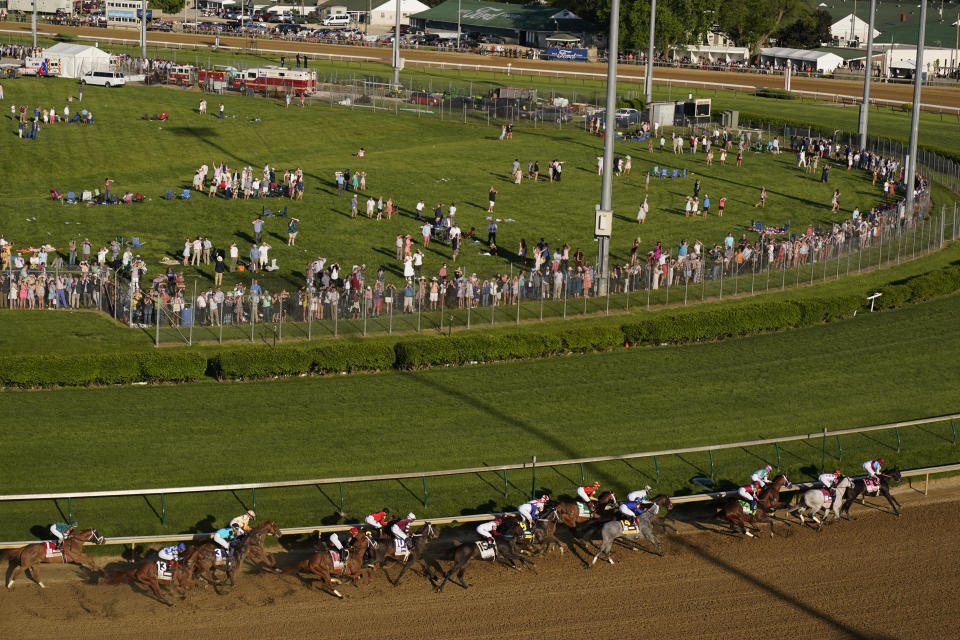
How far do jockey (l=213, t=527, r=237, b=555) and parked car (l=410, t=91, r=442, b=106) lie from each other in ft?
199

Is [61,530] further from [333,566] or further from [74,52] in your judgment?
[74,52]

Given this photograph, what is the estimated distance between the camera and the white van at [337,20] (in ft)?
481

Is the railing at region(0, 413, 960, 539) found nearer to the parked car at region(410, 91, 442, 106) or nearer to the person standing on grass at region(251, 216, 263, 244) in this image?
the person standing on grass at region(251, 216, 263, 244)

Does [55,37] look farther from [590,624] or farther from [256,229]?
[590,624]

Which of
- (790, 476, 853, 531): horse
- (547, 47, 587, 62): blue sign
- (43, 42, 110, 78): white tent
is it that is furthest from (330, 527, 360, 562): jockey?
(547, 47, 587, 62): blue sign

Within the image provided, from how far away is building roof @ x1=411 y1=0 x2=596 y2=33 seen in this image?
13175 centimetres

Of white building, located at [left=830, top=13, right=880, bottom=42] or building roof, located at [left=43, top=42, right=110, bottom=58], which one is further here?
white building, located at [left=830, top=13, right=880, bottom=42]

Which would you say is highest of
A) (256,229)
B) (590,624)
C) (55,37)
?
(55,37)

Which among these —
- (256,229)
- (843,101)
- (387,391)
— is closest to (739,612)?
(387,391)

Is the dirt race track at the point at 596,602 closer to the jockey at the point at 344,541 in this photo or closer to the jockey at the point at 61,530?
the jockey at the point at 61,530

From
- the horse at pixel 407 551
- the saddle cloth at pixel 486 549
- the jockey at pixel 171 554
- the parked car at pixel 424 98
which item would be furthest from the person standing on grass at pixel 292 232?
the parked car at pixel 424 98

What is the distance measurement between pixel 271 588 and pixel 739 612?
328 inches

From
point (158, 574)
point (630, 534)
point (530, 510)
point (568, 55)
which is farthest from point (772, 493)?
point (568, 55)

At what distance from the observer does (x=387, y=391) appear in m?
31.7
